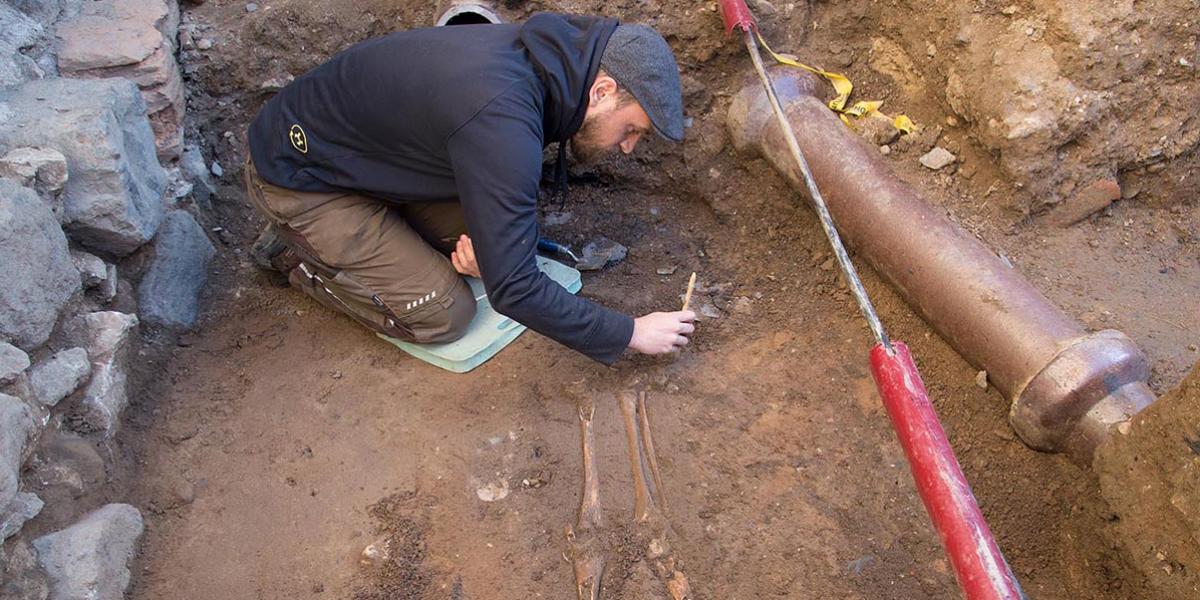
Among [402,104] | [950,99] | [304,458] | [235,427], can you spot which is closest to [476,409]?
[304,458]

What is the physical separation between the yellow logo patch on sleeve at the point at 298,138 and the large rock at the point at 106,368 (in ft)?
2.61

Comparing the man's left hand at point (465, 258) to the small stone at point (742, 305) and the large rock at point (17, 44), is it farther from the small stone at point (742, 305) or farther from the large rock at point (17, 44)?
the large rock at point (17, 44)

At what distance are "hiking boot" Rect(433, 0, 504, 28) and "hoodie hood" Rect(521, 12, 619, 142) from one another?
41.0 inches

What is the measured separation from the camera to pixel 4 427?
2.23 metres

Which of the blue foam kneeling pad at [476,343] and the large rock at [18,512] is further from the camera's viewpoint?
the blue foam kneeling pad at [476,343]

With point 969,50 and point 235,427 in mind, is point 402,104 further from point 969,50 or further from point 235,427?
point 969,50

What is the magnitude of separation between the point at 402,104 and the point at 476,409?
3.39ft

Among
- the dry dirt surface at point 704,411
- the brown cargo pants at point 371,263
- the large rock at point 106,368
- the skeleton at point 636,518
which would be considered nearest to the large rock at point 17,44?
the dry dirt surface at point 704,411

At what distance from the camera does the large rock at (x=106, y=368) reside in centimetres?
272

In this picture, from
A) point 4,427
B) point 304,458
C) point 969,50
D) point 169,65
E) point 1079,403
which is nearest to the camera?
point 4,427

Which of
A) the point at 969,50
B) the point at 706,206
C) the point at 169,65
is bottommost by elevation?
the point at 706,206

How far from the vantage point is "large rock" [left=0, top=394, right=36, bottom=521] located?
2150 mm

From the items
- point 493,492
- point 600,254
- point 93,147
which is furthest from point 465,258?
point 93,147

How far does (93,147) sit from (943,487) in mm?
2748
